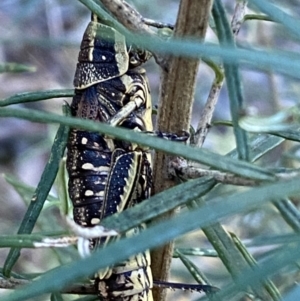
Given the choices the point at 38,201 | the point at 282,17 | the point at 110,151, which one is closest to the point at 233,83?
the point at 282,17

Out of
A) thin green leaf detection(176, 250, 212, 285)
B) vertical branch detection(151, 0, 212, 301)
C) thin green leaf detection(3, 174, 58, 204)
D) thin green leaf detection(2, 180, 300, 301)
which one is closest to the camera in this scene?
thin green leaf detection(2, 180, 300, 301)

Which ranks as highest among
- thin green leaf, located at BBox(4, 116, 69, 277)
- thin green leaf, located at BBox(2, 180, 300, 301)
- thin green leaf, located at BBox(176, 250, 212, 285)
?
thin green leaf, located at BBox(4, 116, 69, 277)

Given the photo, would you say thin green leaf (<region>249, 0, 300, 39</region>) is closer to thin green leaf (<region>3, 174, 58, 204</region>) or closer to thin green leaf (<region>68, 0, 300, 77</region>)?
thin green leaf (<region>68, 0, 300, 77</region>)

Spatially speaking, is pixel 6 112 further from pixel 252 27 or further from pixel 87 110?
pixel 252 27

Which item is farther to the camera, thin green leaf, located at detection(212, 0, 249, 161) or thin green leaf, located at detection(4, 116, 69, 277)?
thin green leaf, located at detection(4, 116, 69, 277)

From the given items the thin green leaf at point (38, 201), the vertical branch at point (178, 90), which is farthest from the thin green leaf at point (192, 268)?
the thin green leaf at point (38, 201)

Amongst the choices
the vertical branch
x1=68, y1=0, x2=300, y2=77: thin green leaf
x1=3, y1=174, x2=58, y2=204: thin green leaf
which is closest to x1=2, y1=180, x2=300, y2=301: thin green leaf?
x1=68, y1=0, x2=300, y2=77: thin green leaf

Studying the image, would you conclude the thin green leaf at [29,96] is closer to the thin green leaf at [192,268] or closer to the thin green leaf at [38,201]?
the thin green leaf at [38,201]
